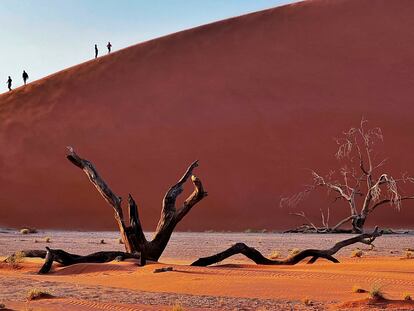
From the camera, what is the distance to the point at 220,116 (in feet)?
125

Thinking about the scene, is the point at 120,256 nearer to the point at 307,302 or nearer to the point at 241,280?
the point at 241,280

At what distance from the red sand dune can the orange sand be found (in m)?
20.1

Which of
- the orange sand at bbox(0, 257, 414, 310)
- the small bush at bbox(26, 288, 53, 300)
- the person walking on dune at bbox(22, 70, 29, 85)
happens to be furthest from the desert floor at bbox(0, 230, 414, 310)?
the person walking on dune at bbox(22, 70, 29, 85)

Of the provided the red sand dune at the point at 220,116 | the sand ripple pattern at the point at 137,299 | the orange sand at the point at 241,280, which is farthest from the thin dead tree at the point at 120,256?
the red sand dune at the point at 220,116

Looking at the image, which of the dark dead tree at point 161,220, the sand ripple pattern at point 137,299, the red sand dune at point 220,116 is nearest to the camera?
the sand ripple pattern at point 137,299

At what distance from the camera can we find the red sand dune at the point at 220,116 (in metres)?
33.8

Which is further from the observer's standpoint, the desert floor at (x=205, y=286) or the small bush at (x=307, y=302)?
the small bush at (x=307, y=302)

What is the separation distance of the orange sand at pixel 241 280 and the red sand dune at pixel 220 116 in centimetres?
2010

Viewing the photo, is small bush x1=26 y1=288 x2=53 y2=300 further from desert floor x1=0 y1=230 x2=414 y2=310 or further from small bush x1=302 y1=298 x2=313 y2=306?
small bush x1=302 y1=298 x2=313 y2=306

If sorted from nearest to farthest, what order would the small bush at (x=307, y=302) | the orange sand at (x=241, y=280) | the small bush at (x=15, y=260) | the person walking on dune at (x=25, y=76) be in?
1. the small bush at (x=307, y=302)
2. the orange sand at (x=241, y=280)
3. the small bush at (x=15, y=260)
4. the person walking on dune at (x=25, y=76)

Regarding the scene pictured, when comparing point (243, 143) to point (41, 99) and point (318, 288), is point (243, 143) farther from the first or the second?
point (318, 288)

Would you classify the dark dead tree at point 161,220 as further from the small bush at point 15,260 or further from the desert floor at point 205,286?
the small bush at point 15,260

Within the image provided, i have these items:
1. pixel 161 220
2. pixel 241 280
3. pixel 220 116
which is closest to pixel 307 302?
pixel 241 280

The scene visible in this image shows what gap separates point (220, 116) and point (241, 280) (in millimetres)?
28546
